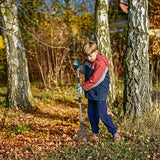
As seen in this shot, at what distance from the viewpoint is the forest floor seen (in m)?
3.39

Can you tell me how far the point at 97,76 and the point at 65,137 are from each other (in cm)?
160

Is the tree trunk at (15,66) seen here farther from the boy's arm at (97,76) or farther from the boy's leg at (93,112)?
the boy's arm at (97,76)

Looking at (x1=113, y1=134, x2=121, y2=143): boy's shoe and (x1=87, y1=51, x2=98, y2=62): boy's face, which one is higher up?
(x1=87, y1=51, x2=98, y2=62): boy's face

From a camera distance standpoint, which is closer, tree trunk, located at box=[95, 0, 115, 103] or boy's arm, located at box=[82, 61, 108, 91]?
boy's arm, located at box=[82, 61, 108, 91]

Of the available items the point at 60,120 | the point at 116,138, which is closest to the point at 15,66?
the point at 60,120

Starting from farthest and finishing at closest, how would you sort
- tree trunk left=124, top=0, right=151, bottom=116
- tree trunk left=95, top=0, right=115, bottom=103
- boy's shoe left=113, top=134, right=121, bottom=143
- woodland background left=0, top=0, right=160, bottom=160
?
tree trunk left=95, top=0, right=115, bottom=103 → tree trunk left=124, top=0, right=151, bottom=116 → boy's shoe left=113, top=134, right=121, bottom=143 → woodland background left=0, top=0, right=160, bottom=160

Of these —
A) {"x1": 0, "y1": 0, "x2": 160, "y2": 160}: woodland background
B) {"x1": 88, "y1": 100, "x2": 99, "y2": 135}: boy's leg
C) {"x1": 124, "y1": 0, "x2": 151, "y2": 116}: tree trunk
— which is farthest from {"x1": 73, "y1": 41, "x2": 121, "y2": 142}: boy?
{"x1": 124, "y1": 0, "x2": 151, "y2": 116}: tree trunk

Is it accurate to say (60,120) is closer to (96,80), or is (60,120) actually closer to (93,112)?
(93,112)

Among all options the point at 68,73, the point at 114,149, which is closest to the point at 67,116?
the point at 114,149

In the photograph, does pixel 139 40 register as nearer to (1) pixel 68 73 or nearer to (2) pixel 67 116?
(2) pixel 67 116

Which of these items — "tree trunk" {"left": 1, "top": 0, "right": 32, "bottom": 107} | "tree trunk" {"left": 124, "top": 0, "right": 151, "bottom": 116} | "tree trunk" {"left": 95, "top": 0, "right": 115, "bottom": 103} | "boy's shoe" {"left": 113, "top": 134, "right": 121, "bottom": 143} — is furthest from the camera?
"tree trunk" {"left": 1, "top": 0, "right": 32, "bottom": 107}

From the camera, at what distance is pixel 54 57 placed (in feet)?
32.9

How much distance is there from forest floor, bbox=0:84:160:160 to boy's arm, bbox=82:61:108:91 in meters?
1.05

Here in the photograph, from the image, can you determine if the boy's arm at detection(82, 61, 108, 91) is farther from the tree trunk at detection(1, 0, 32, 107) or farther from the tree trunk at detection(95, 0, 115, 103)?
the tree trunk at detection(1, 0, 32, 107)
